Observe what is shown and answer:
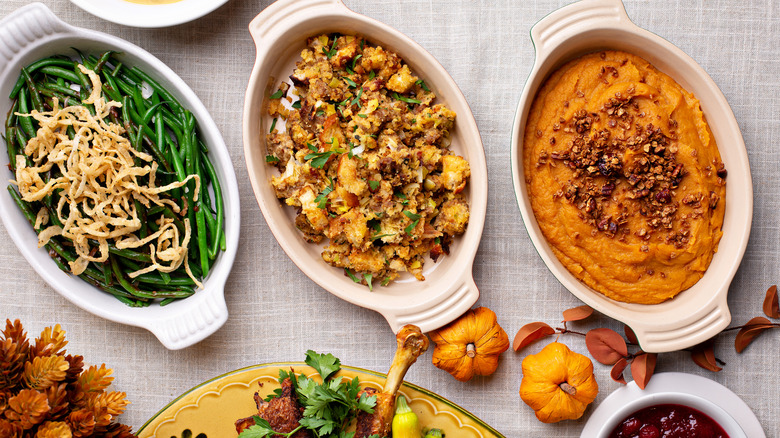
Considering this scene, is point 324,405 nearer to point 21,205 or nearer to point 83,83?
point 21,205

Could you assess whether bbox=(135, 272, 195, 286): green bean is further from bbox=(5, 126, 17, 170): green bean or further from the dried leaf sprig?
the dried leaf sprig

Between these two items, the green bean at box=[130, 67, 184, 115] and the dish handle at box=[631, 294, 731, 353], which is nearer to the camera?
the dish handle at box=[631, 294, 731, 353]

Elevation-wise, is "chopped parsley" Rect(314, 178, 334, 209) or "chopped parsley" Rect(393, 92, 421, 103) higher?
"chopped parsley" Rect(393, 92, 421, 103)

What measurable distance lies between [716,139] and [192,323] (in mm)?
2863

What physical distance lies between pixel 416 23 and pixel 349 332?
1774mm

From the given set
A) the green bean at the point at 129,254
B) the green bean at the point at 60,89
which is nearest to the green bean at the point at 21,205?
the green bean at the point at 129,254

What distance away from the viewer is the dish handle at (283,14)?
270cm

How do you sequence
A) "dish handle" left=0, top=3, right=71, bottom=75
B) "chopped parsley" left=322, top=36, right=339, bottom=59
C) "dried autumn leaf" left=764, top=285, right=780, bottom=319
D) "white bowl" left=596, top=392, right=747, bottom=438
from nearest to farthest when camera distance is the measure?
"dish handle" left=0, top=3, right=71, bottom=75 < "white bowl" left=596, top=392, right=747, bottom=438 < "chopped parsley" left=322, top=36, right=339, bottom=59 < "dried autumn leaf" left=764, top=285, right=780, bottom=319

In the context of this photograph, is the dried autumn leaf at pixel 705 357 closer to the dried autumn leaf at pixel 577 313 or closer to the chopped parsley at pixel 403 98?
the dried autumn leaf at pixel 577 313

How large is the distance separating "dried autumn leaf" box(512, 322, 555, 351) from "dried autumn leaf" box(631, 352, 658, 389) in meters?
0.47

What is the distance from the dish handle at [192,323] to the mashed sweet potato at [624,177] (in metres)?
1.71

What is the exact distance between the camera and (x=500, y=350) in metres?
2.97

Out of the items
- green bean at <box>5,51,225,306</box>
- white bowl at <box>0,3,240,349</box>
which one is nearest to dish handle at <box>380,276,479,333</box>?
white bowl at <box>0,3,240,349</box>

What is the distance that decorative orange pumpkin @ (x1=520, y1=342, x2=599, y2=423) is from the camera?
2.87m
